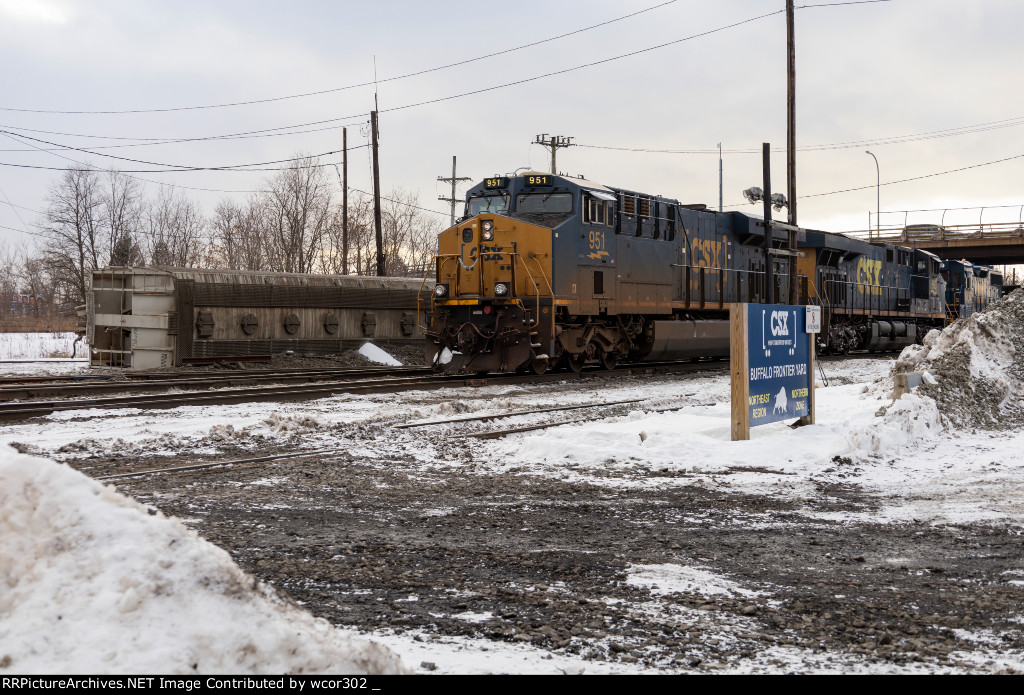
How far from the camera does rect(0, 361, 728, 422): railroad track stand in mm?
12016

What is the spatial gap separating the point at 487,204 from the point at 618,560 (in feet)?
44.4

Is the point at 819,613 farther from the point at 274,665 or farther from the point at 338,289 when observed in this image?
the point at 338,289

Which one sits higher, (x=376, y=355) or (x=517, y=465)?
(x=376, y=355)

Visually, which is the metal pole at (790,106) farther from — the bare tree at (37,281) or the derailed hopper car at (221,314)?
the bare tree at (37,281)

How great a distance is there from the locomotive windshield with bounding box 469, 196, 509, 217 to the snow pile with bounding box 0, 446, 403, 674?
48.8 feet

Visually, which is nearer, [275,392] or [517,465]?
[517,465]

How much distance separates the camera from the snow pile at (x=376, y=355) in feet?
75.3

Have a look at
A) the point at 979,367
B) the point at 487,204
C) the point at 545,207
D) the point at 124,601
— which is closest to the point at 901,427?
the point at 979,367

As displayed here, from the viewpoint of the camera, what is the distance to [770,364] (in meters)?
10.2

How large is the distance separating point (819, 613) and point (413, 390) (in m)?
11.5

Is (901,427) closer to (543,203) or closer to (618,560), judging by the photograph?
(618,560)

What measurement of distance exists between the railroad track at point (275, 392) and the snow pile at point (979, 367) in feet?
21.9

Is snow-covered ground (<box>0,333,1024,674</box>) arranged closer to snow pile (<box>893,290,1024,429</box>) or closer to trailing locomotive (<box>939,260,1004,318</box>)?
snow pile (<box>893,290,1024,429</box>)

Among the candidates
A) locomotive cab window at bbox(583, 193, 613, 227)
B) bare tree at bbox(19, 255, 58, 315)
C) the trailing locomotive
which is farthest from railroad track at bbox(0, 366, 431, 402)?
bare tree at bbox(19, 255, 58, 315)
